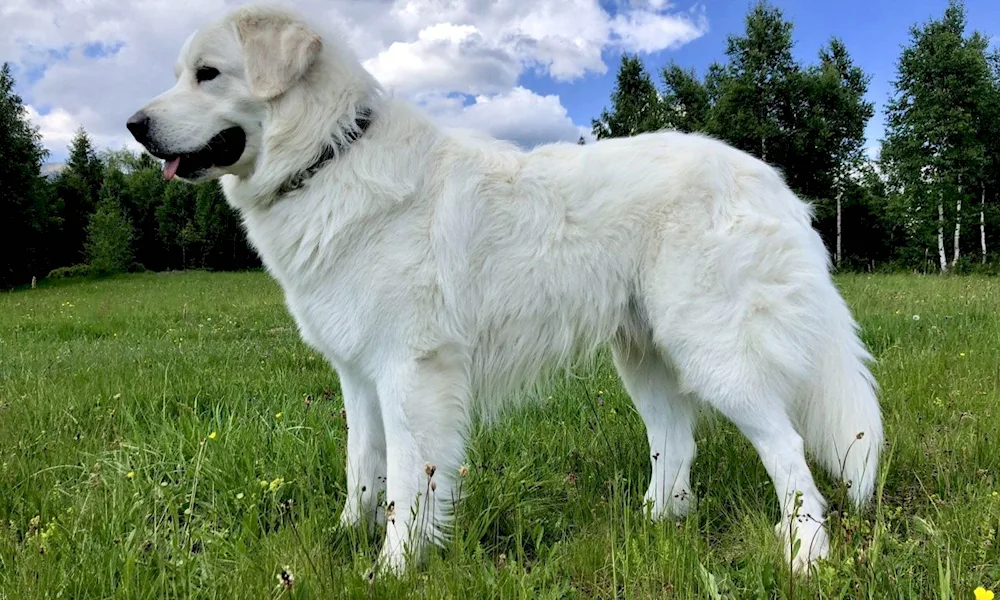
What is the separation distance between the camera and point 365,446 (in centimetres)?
261

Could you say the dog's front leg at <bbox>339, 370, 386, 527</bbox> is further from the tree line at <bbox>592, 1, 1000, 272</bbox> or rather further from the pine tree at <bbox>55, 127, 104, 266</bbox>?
the pine tree at <bbox>55, 127, 104, 266</bbox>

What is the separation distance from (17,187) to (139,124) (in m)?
31.4

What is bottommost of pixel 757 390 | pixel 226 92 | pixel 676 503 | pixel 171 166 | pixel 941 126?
pixel 676 503

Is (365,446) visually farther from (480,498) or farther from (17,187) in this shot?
(17,187)

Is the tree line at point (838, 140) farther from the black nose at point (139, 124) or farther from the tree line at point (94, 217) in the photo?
the black nose at point (139, 124)

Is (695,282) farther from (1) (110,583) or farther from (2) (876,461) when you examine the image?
(1) (110,583)

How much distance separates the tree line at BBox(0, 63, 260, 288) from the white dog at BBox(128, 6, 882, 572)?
2523cm

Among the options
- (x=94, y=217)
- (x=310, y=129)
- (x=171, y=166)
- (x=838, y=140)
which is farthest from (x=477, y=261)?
(x=94, y=217)

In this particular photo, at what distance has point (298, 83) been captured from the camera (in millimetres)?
2537

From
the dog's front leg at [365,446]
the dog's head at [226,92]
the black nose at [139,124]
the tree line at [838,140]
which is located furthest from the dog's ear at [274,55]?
the tree line at [838,140]

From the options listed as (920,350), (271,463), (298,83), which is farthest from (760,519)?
(920,350)

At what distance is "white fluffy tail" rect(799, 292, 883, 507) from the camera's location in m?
2.42

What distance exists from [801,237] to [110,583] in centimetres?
258

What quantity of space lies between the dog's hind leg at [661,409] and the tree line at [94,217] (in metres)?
25.7
